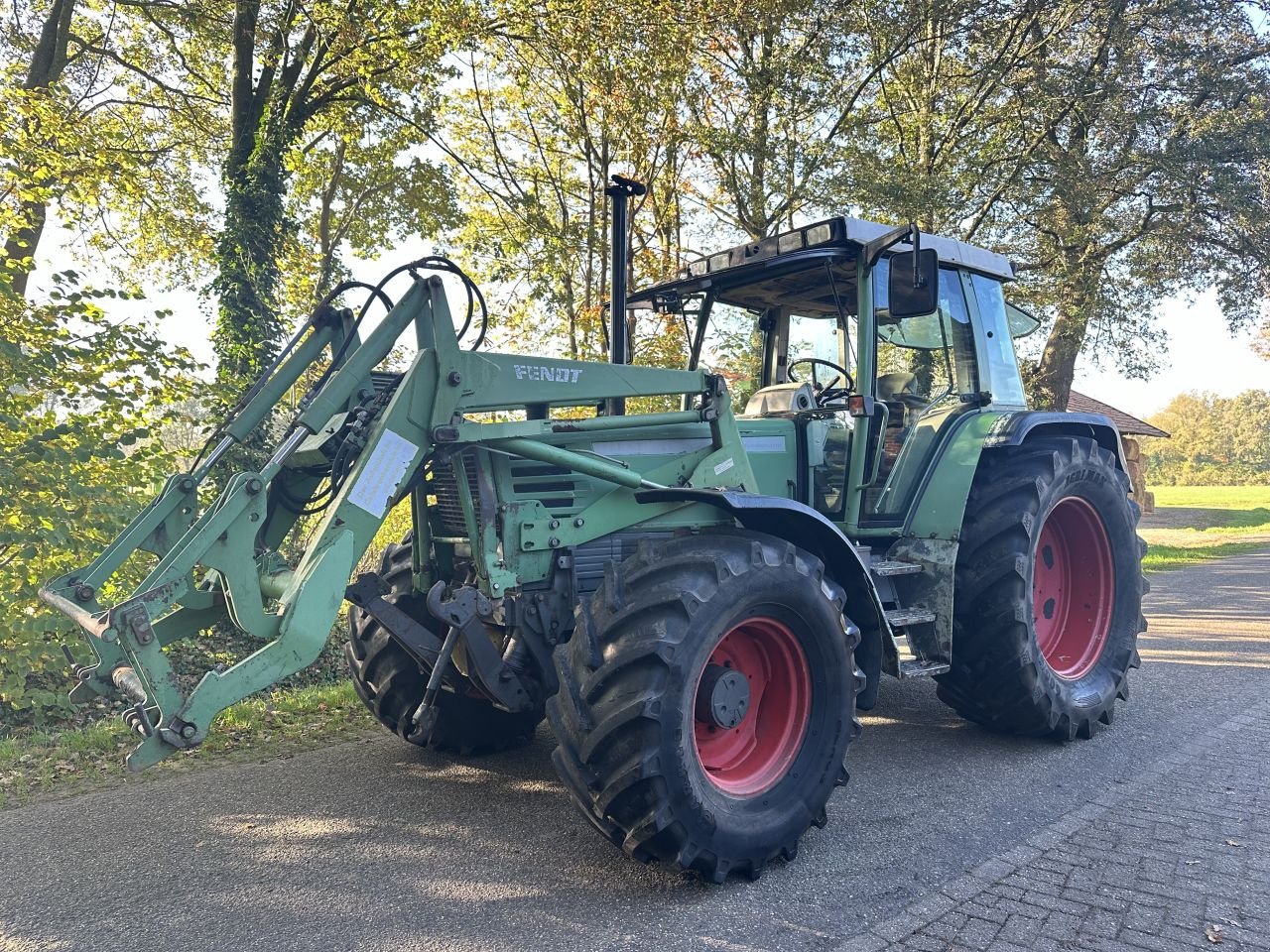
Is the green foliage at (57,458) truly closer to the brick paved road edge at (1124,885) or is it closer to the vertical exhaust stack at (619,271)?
the vertical exhaust stack at (619,271)

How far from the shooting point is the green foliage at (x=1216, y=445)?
65.7 meters

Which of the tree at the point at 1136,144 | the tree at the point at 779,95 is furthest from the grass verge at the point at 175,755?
the tree at the point at 1136,144

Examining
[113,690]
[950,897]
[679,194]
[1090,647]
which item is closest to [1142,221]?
[679,194]

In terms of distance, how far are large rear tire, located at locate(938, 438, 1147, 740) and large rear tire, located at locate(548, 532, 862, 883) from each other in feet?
4.23

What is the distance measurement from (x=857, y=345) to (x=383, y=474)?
278cm

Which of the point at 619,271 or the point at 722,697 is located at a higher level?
the point at 619,271

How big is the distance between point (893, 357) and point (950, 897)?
3.00 metres

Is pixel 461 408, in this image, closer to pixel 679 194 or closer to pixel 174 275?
pixel 679 194

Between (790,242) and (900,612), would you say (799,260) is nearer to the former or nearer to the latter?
(790,242)

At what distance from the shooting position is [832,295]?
5066 mm

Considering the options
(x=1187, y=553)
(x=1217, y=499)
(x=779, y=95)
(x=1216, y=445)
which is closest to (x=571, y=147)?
(x=779, y=95)

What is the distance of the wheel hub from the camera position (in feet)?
11.1

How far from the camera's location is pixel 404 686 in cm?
445

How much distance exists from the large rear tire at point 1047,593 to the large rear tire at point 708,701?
1289mm
